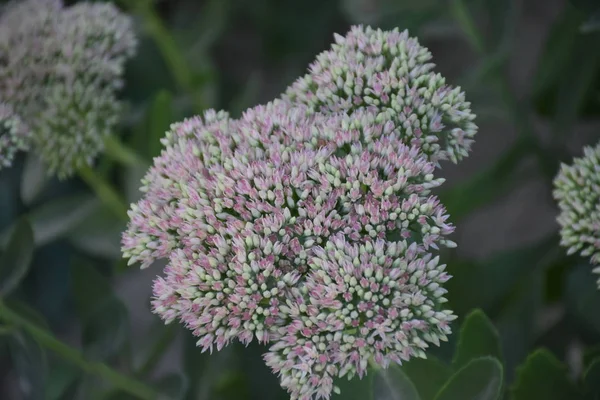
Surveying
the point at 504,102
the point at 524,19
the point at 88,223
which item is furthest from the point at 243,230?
the point at 524,19

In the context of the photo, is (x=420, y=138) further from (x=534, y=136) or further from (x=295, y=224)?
(x=534, y=136)

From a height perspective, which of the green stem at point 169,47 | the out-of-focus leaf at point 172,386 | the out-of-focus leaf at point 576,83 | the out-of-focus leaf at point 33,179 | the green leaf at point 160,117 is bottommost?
the out-of-focus leaf at point 172,386

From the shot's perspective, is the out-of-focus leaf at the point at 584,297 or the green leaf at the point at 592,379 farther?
the out-of-focus leaf at the point at 584,297

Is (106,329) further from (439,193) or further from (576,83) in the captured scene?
(576,83)

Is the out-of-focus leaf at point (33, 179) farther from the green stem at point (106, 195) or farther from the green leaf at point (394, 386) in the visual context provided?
the green leaf at point (394, 386)

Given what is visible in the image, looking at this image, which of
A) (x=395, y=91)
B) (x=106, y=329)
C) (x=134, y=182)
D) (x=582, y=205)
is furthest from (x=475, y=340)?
(x=134, y=182)

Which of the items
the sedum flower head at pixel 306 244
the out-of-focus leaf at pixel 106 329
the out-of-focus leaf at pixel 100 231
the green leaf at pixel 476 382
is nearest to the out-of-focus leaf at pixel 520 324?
the green leaf at pixel 476 382
